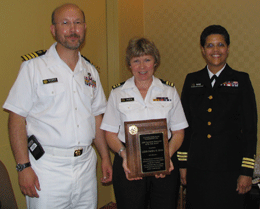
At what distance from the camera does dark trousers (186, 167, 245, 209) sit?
1.87 m

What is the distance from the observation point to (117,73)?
3314 millimetres

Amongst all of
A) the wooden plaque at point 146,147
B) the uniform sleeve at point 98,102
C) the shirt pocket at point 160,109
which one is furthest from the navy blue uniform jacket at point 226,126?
the uniform sleeve at point 98,102

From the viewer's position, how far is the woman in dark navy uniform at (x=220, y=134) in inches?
73.6

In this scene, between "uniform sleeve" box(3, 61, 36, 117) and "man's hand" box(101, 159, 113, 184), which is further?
"man's hand" box(101, 159, 113, 184)

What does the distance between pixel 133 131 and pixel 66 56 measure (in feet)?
2.57

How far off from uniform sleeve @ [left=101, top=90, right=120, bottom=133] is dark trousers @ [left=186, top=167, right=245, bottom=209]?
2.52ft

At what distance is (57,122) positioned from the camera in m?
1.74

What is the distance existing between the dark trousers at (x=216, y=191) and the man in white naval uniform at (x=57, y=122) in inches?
34.0

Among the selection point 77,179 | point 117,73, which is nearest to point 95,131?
point 77,179

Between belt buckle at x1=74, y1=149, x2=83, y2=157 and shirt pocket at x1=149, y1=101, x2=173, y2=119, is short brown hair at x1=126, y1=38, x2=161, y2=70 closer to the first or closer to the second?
shirt pocket at x1=149, y1=101, x2=173, y2=119

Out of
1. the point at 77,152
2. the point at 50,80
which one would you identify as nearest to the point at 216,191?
the point at 77,152

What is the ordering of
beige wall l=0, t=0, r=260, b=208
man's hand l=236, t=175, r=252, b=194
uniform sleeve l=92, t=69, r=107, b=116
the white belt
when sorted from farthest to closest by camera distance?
beige wall l=0, t=0, r=260, b=208 → uniform sleeve l=92, t=69, r=107, b=116 → man's hand l=236, t=175, r=252, b=194 → the white belt

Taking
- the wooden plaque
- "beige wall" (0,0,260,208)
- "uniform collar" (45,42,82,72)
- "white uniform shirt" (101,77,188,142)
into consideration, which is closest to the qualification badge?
the wooden plaque

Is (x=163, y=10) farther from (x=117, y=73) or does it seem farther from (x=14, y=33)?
(x=14, y=33)
